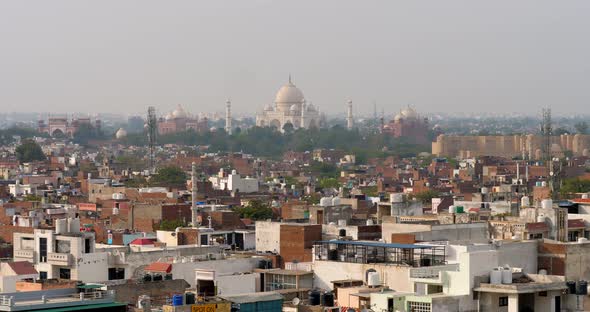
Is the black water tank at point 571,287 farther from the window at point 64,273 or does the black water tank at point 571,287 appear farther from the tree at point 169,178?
the tree at point 169,178

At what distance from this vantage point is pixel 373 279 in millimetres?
24906

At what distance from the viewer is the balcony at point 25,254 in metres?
30.0

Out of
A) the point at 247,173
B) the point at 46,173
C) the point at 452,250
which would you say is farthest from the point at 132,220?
the point at 247,173

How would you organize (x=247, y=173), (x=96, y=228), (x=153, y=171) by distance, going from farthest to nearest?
(x=247, y=173) → (x=153, y=171) → (x=96, y=228)

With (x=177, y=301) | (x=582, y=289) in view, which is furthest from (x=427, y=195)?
(x=177, y=301)

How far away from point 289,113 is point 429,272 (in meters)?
147

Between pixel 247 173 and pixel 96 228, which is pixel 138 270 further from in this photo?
pixel 247 173


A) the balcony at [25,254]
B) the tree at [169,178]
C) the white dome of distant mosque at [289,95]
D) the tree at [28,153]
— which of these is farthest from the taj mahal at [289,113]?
the balcony at [25,254]

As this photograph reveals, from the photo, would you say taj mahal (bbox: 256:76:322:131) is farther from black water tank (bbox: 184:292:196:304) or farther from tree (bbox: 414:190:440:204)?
black water tank (bbox: 184:292:196:304)

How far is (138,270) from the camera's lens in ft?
92.1

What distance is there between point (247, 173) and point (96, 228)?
57.9 metres

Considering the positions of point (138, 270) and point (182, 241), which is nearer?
point (138, 270)

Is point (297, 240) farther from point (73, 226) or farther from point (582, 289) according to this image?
point (582, 289)

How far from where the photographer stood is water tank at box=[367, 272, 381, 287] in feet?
81.4
